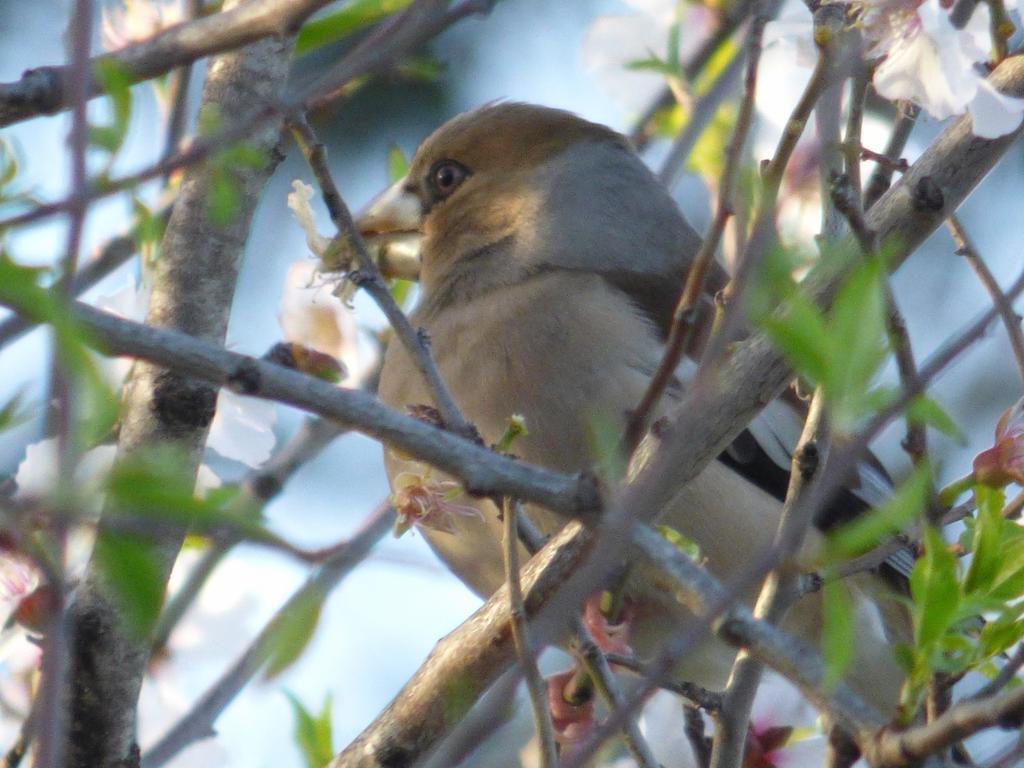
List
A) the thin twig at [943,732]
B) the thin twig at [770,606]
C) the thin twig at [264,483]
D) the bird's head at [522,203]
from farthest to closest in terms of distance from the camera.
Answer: the bird's head at [522,203]
the thin twig at [264,483]
the thin twig at [770,606]
the thin twig at [943,732]

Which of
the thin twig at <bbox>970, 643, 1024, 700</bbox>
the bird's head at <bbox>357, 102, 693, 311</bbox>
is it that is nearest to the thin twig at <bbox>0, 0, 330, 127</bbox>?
the thin twig at <bbox>970, 643, 1024, 700</bbox>

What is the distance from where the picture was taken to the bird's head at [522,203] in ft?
13.9

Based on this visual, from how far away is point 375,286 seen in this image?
7.82 ft

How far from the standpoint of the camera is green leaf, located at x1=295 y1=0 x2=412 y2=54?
233 centimetres

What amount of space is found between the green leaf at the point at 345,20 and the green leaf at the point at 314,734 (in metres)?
1.07

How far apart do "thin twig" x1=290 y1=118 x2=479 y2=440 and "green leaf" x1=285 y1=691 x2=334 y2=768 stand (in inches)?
19.5

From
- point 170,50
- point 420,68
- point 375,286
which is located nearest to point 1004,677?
point 375,286

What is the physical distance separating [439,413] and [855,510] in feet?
6.01

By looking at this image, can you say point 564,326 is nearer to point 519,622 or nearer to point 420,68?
point 420,68

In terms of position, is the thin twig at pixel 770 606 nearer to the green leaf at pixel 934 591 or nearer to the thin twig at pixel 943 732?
the green leaf at pixel 934 591

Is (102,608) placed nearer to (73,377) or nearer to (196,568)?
(196,568)

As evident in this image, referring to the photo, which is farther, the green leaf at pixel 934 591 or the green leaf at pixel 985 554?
the green leaf at pixel 985 554

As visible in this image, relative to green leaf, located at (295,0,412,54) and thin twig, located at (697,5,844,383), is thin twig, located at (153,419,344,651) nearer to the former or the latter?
green leaf, located at (295,0,412,54)

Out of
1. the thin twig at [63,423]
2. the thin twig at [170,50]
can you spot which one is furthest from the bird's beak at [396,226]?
the thin twig at [63,423]
